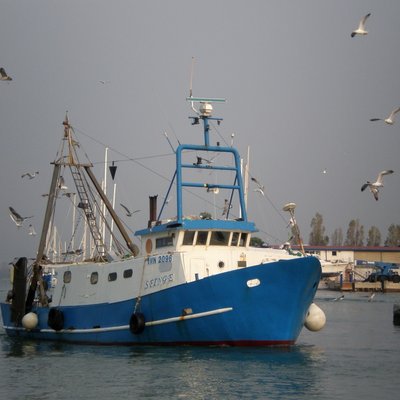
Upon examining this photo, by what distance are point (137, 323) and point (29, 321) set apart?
753 centimetres

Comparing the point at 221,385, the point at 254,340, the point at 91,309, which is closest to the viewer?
the point at 221,385

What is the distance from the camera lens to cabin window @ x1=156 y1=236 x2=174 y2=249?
27977 millimetres

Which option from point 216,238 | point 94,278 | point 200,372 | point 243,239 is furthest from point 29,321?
point 200,372

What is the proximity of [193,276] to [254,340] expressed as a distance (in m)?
3.00

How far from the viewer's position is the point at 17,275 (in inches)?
1351

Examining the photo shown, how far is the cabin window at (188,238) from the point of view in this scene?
2764cm

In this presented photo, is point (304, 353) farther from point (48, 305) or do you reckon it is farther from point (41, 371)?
point (48, 305)

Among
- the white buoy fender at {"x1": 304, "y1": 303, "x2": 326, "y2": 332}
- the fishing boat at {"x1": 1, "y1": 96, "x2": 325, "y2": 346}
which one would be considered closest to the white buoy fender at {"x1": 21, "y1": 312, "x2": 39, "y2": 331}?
Answer: the fishing boat at {"x1": 1, "y1": 96, "x2": 325, "y2": 346}

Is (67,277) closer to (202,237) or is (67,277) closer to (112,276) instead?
(112,276)

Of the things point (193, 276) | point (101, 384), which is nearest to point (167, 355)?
point (193, 276)

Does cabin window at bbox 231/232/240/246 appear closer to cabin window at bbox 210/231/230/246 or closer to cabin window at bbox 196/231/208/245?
cabin window at bbox 210/231/230/246

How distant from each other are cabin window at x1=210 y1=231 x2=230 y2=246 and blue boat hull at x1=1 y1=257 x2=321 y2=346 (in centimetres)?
254

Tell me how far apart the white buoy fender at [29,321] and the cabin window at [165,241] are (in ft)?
25.5

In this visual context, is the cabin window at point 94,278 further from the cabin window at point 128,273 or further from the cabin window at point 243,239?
the cabin window at point 243,239
